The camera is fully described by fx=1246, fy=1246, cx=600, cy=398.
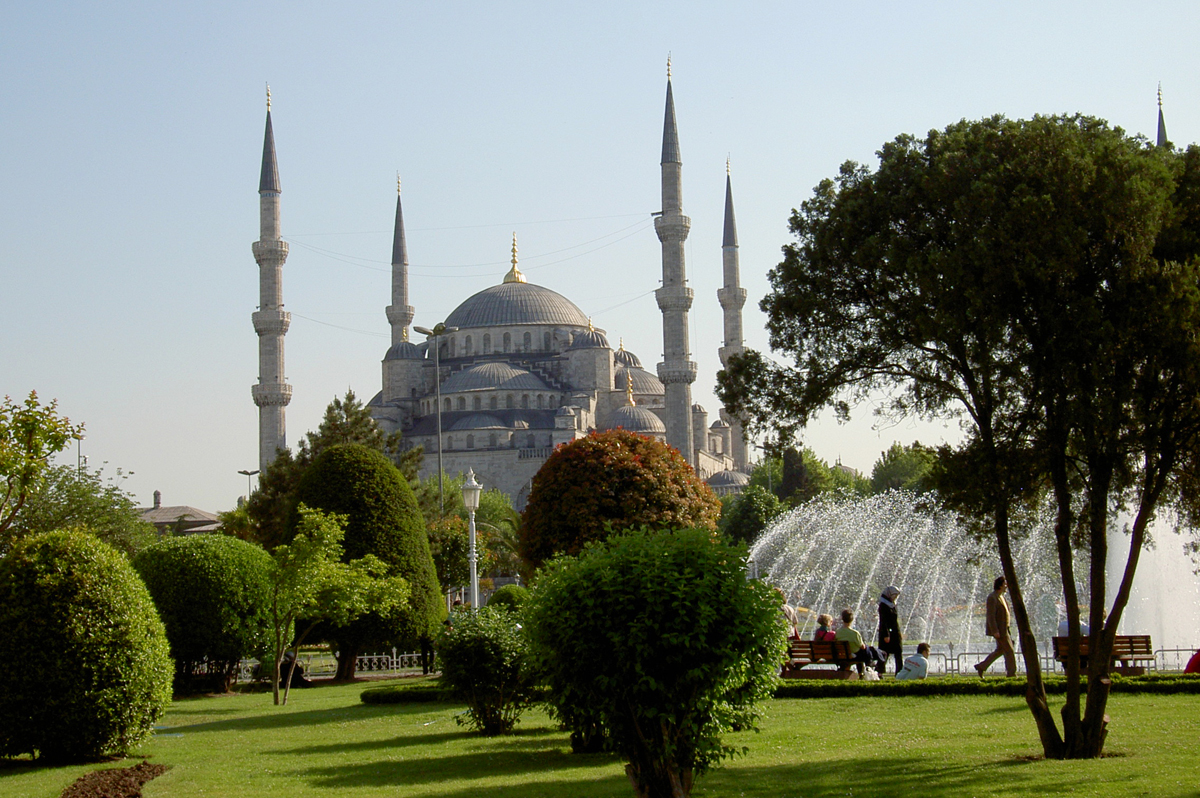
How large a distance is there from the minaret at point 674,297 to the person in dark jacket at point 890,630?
36.1m

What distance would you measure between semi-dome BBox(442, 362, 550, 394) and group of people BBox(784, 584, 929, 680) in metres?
53.8

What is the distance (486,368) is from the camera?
7038 centimetres

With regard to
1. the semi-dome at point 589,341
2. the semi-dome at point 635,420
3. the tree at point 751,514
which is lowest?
the tree at point 751,514

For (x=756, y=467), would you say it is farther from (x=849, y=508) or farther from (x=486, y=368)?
(x=849, y=508)

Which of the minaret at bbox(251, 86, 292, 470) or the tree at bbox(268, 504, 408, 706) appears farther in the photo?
the minaret at bbox(251, 86, 292, 470)

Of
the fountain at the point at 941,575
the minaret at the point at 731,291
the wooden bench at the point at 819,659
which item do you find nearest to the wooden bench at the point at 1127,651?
the fountain at the point at 941,575

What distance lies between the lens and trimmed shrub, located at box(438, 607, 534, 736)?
1128 centimetres

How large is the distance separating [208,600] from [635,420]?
46671mm

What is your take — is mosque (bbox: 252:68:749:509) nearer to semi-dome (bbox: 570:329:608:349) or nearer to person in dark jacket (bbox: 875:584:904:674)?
semi-dome (bbox: 570:329:608:349)

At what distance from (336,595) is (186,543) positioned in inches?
142

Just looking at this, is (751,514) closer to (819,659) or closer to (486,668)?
(819,659)

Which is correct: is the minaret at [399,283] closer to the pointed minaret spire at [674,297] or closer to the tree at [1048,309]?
the pointed minaret spire at [674,297]

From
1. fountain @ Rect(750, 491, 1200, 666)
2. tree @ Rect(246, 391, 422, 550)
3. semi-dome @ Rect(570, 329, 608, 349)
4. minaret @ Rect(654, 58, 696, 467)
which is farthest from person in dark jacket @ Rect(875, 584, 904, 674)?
semi-dome @ Rect(570, 329, 608, 349)

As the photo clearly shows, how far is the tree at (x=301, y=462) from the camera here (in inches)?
1206
